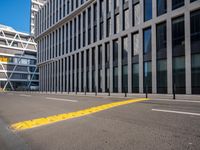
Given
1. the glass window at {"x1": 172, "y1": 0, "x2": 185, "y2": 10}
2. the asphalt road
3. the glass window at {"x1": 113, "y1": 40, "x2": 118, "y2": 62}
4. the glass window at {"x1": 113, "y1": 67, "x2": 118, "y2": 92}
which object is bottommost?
the asphalt road

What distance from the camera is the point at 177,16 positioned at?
2131cm

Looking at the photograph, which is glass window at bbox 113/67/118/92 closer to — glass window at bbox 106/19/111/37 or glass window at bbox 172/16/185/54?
glass window at bbox 106/19/111/37

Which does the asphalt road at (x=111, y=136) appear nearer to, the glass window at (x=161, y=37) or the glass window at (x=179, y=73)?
the glass window at (x=179, y=73)

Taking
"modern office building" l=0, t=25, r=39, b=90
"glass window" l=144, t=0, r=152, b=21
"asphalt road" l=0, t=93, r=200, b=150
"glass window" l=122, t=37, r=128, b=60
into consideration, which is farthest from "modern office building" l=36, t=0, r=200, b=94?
"modern office building" l=0, t=25, r=39, b=90

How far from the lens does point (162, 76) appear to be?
22.3 metres

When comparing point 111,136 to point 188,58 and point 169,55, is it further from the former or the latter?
point 169,55

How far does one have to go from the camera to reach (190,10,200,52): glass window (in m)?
19.3

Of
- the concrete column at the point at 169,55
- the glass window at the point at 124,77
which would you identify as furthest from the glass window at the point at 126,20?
the concrete column at the point at 169,55

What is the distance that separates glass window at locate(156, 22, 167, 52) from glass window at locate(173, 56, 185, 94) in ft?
7.61

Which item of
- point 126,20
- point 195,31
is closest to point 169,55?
point 195,31

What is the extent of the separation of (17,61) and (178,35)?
78.8 m

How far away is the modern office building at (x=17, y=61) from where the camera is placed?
80.1m

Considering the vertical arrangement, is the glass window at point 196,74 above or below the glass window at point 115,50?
below

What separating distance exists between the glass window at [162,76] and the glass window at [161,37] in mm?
1695
